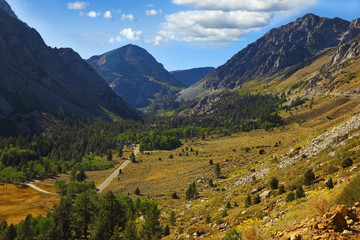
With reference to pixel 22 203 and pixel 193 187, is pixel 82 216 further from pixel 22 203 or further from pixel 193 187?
pixel 22 203

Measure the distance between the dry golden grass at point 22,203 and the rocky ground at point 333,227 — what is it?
276ft

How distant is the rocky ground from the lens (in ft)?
33.4

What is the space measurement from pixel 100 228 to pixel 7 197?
241ft

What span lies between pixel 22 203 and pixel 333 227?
103495mm

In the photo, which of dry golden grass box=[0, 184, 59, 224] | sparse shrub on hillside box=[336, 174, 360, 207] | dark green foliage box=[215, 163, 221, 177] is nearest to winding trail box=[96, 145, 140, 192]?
dry golden grass box=[0, 184, 59, 224]

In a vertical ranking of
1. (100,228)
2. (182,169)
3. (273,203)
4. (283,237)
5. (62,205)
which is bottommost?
(182,169)

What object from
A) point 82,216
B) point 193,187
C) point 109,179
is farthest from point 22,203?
point 193,187

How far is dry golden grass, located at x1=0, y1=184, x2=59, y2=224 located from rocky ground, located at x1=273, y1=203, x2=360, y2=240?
84129 millimetres

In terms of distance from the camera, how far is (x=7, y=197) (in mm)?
93688

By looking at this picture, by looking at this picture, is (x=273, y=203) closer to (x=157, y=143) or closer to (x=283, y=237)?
(x=283, y=237)

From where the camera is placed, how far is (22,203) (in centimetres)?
8619

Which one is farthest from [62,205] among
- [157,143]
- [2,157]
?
[157,143]

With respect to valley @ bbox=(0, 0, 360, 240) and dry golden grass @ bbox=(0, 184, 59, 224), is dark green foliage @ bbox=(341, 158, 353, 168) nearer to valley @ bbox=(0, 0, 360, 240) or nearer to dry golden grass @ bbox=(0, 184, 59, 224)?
valley @ bbox=(0, 0, 360, 240)

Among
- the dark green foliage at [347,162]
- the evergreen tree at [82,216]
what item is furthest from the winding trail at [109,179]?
the dark green foliage at [347,162]
